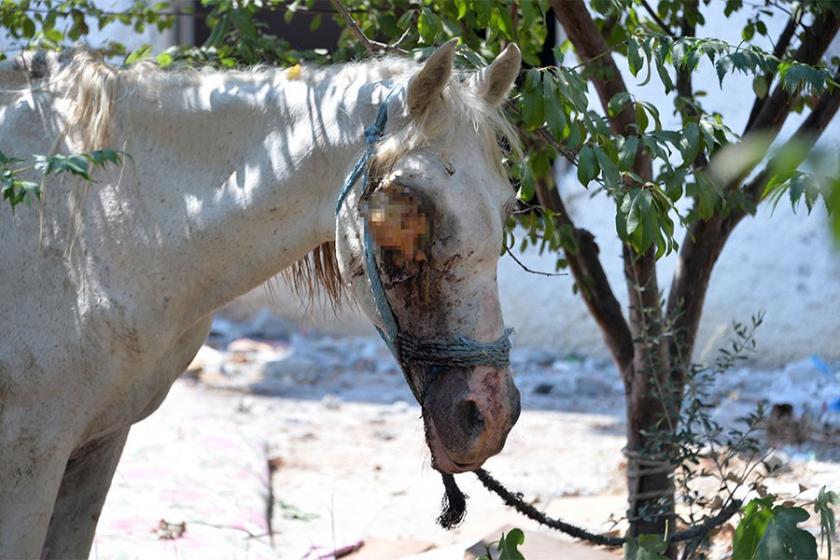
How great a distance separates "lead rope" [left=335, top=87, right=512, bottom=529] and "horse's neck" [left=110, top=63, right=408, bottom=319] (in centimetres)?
5

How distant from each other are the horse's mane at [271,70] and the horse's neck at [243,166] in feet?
0.16

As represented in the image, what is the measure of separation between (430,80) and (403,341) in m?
0.50

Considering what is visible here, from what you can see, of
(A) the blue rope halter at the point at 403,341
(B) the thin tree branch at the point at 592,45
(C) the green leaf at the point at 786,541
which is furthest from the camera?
(B) the thin tree branch at the point at 592,45

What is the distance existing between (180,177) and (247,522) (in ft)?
6.83

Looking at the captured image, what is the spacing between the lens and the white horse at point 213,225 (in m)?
1.98

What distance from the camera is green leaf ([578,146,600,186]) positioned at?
2199mm

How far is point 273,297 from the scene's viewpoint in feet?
8.56

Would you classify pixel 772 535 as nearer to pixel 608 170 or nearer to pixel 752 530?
pixel 752 530

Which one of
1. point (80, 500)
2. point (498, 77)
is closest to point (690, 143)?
point (498, 77)

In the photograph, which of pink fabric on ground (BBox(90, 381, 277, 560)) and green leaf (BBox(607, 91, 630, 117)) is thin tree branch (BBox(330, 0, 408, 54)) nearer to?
green leaf (BBox(607, 91, 630, 117))

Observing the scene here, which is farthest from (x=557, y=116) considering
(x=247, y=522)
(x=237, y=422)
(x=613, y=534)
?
(x=237, y=422)

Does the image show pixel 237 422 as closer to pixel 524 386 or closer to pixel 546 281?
pixel 524 386

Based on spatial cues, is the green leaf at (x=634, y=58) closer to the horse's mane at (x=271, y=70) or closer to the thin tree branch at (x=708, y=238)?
the horse's mane at (x=271, y=70)

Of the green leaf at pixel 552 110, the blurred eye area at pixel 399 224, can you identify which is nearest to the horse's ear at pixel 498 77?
the green leaf at pixel 552 110
